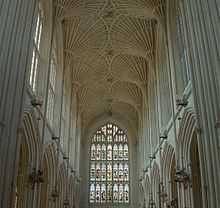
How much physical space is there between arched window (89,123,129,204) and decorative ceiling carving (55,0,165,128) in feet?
14.9

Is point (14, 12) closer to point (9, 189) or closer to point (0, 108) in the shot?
point (0, 108)

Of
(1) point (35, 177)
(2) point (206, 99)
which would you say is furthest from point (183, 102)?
A: (1) point (35, 177)

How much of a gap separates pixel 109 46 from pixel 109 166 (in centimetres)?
1538

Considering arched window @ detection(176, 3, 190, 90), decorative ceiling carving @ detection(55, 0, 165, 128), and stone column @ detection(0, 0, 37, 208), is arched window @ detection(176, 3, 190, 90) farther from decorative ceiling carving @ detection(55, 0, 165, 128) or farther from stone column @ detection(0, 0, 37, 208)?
stone column @ detection(0, 0, 37, 208)

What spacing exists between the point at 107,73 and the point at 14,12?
61.9 ft

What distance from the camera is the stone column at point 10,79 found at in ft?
40.4

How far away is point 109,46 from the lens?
28.7 meters

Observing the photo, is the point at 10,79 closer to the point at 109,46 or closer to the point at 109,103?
the point at 109,46

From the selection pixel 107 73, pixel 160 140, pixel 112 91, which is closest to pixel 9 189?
pixel 160 140

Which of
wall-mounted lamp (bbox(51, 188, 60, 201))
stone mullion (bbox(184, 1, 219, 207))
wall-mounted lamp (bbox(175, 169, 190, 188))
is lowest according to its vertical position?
wall-mounted lamp (bbox(51, 188, 60, 201))

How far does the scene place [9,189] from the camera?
12391 millimetres

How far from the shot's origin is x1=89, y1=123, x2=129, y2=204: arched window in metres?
37.0

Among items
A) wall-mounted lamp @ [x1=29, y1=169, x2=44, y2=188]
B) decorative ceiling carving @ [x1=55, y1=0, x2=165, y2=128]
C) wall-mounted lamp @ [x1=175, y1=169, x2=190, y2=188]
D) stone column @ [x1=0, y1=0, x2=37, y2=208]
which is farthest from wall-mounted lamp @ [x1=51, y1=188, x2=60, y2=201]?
decorative ceiling carving @ [x1=55, y1=0, x2=165, y2=128]

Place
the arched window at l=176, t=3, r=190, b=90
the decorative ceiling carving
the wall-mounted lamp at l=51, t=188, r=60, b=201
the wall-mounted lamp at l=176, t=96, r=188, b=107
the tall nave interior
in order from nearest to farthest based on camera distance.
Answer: the tall nave interior < the wall-mounted lamp at l=176, t=96, r=188, b=107 < the arched window at l=176, t=3, r=190, b=90 < the wall-mounted lamp at l=51, t=188, r=60, b=201 < the decorative ceiling carving
